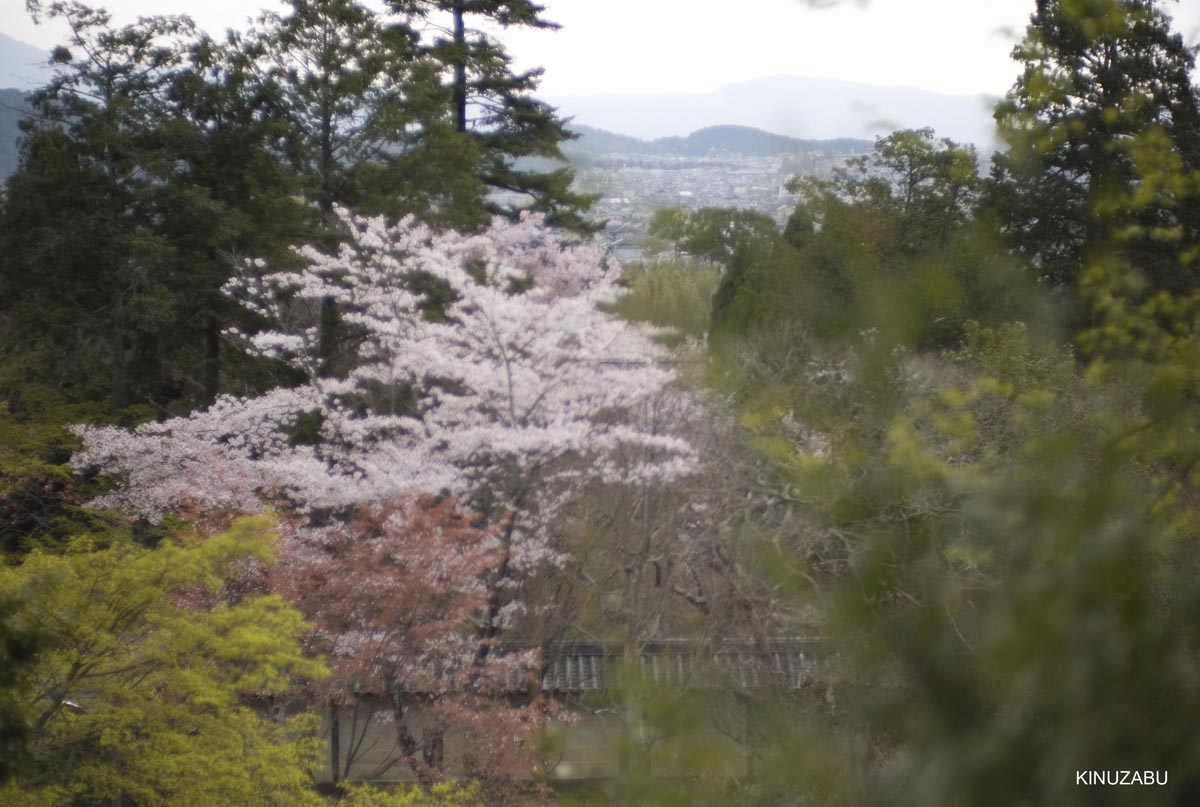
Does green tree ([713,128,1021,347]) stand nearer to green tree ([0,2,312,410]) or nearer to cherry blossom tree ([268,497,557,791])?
cherry blossom tree ([268,497,557,791])

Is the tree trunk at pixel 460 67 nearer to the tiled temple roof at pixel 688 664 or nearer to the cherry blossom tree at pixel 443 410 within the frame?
the cherry blossom tree at pixel 443 410

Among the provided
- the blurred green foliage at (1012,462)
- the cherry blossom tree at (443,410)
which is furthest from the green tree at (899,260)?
the cherry blossom tree at (443,410)

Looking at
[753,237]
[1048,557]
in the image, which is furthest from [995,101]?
[753,237]

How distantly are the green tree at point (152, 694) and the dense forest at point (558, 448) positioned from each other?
0.03 metres

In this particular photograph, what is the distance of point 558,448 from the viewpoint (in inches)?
333

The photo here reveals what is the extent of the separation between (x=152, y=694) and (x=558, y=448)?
12.9 ft

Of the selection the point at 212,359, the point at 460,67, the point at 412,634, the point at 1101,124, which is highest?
the point at 460,67

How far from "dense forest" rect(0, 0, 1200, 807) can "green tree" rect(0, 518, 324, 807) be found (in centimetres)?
3

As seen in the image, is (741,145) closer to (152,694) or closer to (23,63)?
(152,694)

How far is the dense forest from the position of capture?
3.53 feet

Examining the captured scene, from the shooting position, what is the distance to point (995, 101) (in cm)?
147

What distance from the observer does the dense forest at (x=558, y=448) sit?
1076 mm

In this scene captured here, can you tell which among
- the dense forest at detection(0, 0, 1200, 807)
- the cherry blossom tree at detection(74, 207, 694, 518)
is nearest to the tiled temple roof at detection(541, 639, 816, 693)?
the dense forest at detection(0, 0, 1200, 807)

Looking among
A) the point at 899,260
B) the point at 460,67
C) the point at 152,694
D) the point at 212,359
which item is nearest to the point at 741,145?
the point at 899,260
